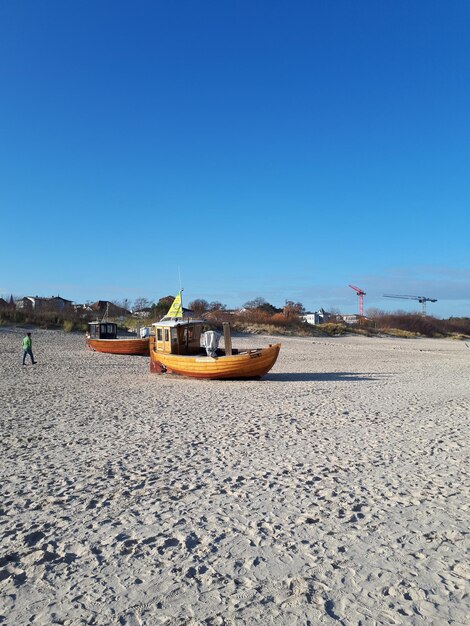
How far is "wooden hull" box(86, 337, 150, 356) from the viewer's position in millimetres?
25297

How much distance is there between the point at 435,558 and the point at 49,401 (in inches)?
395

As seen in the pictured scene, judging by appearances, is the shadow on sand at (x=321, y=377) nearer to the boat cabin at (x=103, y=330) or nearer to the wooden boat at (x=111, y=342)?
the wooden boat at (x=111, y=342)

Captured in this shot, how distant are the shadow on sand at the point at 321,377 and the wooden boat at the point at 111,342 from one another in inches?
385

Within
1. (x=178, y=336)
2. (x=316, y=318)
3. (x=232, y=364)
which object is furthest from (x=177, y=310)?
(x=316, y=318)

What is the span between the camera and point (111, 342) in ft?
85.1

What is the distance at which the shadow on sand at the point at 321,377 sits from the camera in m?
16.9

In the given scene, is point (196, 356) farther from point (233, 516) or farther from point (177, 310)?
point (233, 516)

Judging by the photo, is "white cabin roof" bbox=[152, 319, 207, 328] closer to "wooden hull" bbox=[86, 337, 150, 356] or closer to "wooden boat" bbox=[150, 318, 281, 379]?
"wooden boat" bbox=[150, 318, 281, 379]

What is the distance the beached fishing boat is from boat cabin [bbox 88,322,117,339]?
9.44 metres

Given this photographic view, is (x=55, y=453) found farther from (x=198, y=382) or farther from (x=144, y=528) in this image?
(x=198, y=382)

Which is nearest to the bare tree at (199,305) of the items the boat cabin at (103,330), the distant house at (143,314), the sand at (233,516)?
the distant house at (143,314)

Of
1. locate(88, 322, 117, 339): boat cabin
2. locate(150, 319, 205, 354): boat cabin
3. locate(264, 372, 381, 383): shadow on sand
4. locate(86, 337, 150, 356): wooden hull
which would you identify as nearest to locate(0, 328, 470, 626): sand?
locate(264, 372, 381, 383): shadow on sand

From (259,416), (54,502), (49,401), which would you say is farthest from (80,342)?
(54,502)

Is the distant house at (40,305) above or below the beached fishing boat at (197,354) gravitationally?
above
